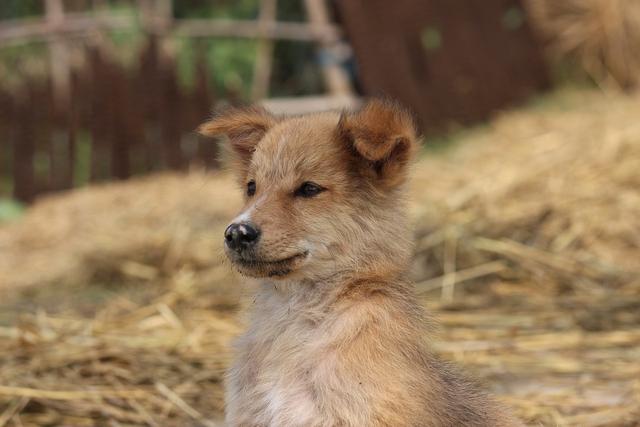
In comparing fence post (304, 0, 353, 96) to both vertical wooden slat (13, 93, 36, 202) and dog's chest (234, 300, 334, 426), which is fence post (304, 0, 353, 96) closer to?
vertical wooden slat (13, 93, 36, 202)

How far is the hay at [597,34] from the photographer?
14.8m

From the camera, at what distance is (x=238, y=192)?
353 inches

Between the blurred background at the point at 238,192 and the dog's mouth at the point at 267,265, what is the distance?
1.62ft

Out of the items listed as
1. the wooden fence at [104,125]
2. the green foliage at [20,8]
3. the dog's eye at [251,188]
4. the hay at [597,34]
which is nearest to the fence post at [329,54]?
the wooden fence at [104,125]

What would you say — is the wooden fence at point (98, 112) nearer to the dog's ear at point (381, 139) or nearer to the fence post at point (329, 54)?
the fence post at point (329, 54)

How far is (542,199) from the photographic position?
28.7ft

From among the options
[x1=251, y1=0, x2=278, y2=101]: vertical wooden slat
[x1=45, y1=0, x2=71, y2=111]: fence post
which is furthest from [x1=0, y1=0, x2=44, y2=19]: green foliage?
[x1=251, y1=0, x2=278, y2=101]: vertical wooden slat

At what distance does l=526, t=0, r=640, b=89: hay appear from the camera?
1483cm

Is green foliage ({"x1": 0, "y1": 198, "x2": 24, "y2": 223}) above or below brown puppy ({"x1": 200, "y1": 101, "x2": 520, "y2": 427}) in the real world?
below

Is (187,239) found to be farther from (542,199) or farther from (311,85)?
(311,85)

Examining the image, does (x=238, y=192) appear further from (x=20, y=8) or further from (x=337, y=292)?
(x=20, y=8)

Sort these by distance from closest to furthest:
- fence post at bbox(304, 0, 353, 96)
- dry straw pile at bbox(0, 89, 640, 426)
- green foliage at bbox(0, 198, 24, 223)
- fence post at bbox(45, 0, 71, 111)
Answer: dry straw pile at bbox(0, 89, 640, 426) → green foliage at bbox(0, 198, 24, 223) → fence post at bbox(45, 0, 71, 111) → fence post at bbox(304, 0, 353, 96)

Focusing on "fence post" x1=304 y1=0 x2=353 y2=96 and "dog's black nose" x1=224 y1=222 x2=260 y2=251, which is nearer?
"dog's black nose" x1=224 y1=222 x2=260 y2=251

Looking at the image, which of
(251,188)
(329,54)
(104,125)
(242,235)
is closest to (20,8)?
(104,125)
